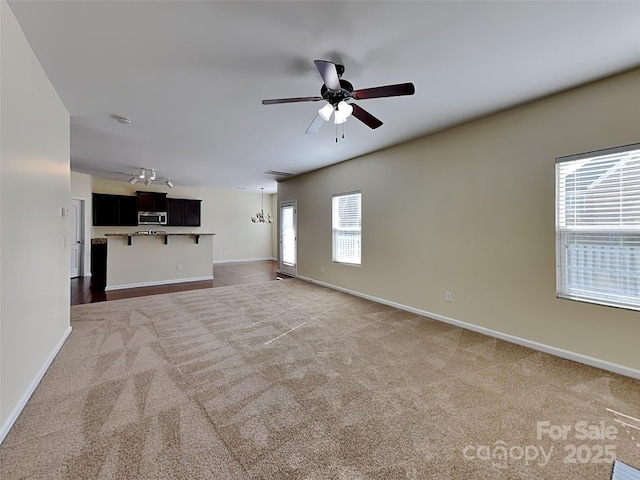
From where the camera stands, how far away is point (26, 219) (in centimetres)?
206

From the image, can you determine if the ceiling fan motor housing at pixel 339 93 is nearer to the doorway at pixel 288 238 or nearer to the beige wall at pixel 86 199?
the doorway at pixel 288 238

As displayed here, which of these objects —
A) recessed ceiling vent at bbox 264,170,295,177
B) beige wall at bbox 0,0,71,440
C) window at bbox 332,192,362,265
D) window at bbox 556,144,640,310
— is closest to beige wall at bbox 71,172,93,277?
recessed ceiling vent at bbox 264,170,295,177

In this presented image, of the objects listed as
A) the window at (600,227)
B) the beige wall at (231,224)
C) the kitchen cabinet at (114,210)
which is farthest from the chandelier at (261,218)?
the window at (600,227)

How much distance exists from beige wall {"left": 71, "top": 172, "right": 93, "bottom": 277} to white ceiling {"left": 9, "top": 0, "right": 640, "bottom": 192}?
4.08m

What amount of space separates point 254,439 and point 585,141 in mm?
3736

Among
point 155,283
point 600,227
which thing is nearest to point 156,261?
point 155,283

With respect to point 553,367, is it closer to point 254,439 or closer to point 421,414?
point 421,414

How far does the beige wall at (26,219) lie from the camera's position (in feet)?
5.71

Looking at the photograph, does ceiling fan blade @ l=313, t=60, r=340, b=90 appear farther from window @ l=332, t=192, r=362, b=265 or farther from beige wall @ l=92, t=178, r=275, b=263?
beige wall @ l=92, t=178, r=275, b=263

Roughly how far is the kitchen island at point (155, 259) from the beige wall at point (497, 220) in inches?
167

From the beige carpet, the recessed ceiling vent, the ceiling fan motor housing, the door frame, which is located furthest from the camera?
the door frame

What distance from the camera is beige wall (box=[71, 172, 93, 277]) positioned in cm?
673

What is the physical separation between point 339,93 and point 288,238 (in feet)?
18.1

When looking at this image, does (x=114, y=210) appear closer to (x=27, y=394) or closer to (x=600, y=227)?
(x=27, y=394)
